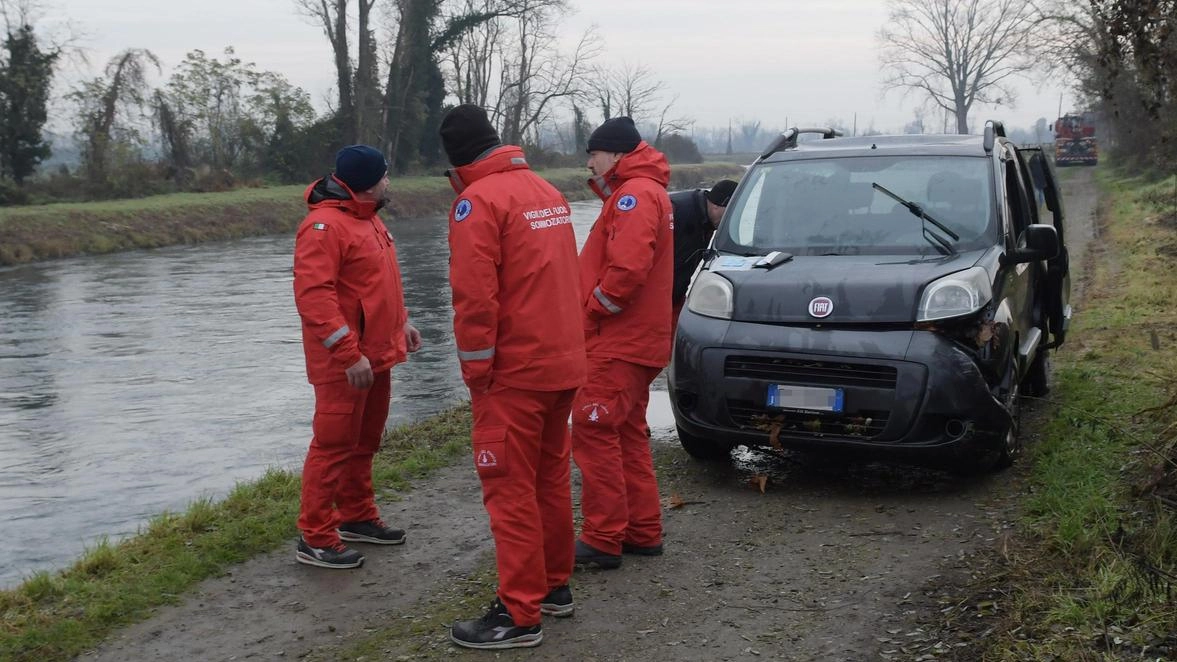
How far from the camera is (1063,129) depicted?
58156mm

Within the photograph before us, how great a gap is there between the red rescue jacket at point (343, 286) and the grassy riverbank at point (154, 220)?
18995mm

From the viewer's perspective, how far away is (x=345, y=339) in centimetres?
522

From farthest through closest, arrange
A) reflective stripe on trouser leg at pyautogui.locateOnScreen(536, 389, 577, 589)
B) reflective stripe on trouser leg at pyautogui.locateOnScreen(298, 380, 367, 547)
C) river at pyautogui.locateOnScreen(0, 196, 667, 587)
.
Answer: river at pyautogui.locateOnScreen(0, 196, 667, 587) → reflective stripe on trouser leg at pyautogui.locateOnScreen(298, 380, 367, 547) → reflective stripe on trouser leg at pyautogui.locateOnScreen(536, 389, 577, 589)

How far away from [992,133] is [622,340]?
11.1 ft

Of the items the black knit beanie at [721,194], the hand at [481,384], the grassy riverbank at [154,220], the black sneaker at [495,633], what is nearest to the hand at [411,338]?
the hand at [481,384]

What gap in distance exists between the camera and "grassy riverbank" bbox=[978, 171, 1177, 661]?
158 inches

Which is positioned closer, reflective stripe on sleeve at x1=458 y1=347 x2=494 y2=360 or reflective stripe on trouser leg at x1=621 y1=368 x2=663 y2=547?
reflective stripe on sleeve at x1=458 y1=347 x2=494 y2=360

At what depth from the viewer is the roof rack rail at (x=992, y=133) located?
733 cm

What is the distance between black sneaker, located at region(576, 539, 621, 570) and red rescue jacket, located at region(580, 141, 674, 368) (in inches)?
35.1

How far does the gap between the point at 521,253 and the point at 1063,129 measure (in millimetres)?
59402

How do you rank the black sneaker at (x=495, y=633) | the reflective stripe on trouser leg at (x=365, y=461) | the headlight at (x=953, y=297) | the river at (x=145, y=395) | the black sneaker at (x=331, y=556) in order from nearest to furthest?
the black sneaker at (x=495, y=633)
the black sneaker at (x=331, y=556)
the reflective stripe on trouser leg at (x=365, y=461)
the headlight at (x=953, y=297)
the river at (x=145, y=395)

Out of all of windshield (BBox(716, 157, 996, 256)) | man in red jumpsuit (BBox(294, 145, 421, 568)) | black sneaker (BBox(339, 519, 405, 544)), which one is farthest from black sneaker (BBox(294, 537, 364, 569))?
windshield (BBox(716, 157, 996, 256))

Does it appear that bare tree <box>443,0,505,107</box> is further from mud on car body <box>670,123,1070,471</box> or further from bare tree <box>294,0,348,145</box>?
mud on car body <box>670,123,1070,471</box>

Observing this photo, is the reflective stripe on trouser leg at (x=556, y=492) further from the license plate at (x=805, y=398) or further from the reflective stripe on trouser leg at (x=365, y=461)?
the license plate at (x=805, y=398)
